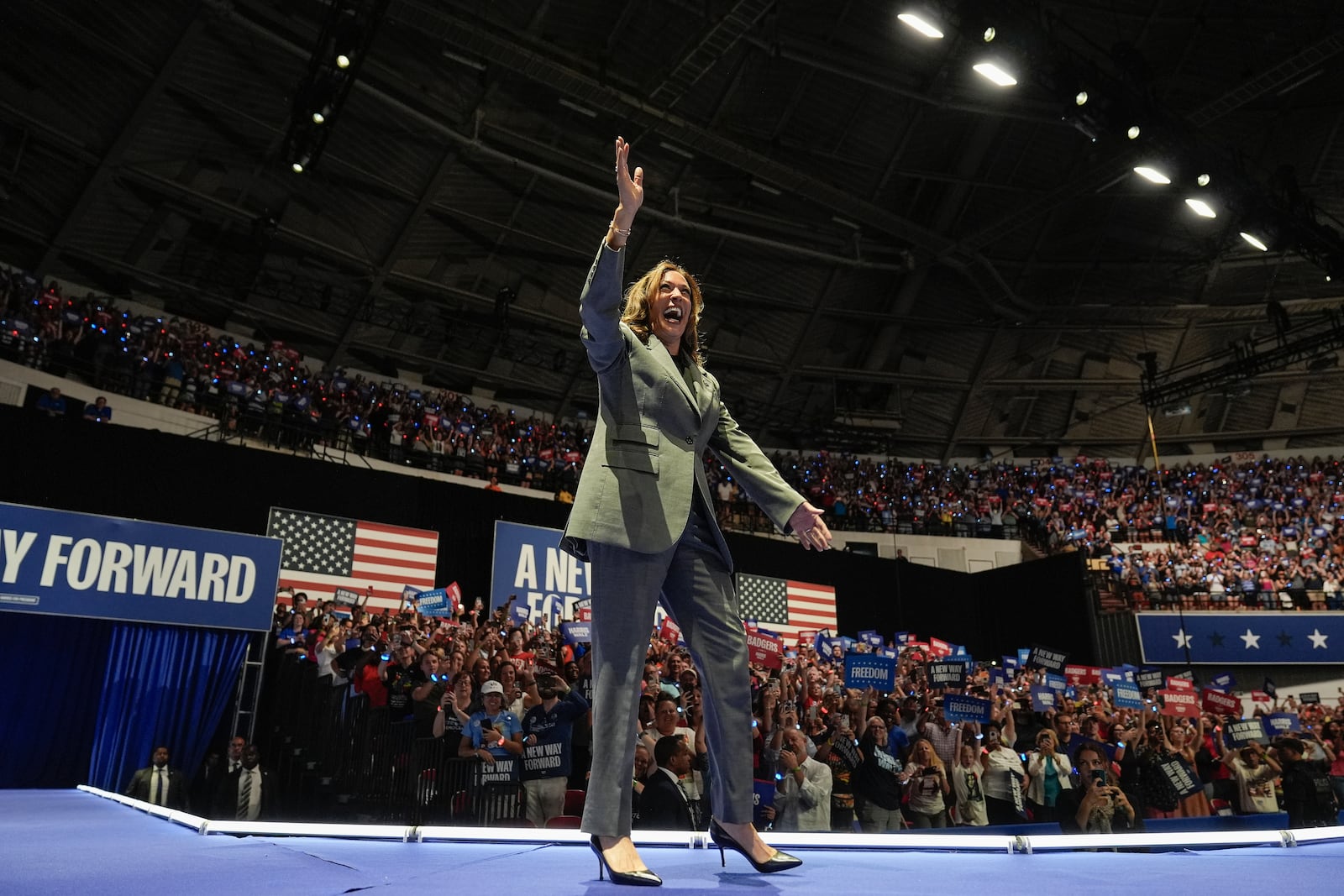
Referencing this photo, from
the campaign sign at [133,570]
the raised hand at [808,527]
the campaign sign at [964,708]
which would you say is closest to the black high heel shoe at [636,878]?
the raised hand at [808,527]

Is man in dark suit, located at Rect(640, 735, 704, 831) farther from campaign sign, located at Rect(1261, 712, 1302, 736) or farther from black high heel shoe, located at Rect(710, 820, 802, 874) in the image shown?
campaign sign, located at Rect(1261, 712, 1302, 736)

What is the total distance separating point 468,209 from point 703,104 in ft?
17.4

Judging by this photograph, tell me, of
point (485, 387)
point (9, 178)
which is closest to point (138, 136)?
point (9, 178)

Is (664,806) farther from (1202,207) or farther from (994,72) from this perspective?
(1202,207)

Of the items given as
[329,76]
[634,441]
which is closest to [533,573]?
[329,76]

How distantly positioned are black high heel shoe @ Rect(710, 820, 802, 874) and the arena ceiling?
12877mm

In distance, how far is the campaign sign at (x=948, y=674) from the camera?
8.99 m

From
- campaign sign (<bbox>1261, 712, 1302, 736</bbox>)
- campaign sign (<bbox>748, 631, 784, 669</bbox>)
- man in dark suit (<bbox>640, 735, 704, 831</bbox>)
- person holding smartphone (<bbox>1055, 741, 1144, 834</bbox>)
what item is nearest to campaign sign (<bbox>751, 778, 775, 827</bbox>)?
man in dark suit (<bbox>640, 735, 704, 831</bbox>)

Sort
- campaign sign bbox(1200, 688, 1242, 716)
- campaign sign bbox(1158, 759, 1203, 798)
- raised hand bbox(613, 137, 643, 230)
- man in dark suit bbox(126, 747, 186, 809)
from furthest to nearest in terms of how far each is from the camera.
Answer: campaign sign bbox(1200, 688, 1242, 716) → man in dark suit bbox(126, 747, 186, 809) → campaign sign bbox(1158, 759, 1203, 798) → raised hand bbox(613, 137, 643, 230)

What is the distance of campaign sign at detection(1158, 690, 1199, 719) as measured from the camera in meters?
10.9

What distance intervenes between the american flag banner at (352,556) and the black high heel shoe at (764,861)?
11.0m

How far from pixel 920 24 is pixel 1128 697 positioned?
9.19 meters

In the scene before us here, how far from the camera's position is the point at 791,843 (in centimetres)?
258

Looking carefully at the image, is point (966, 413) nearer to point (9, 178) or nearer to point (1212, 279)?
point (1212, 279)
